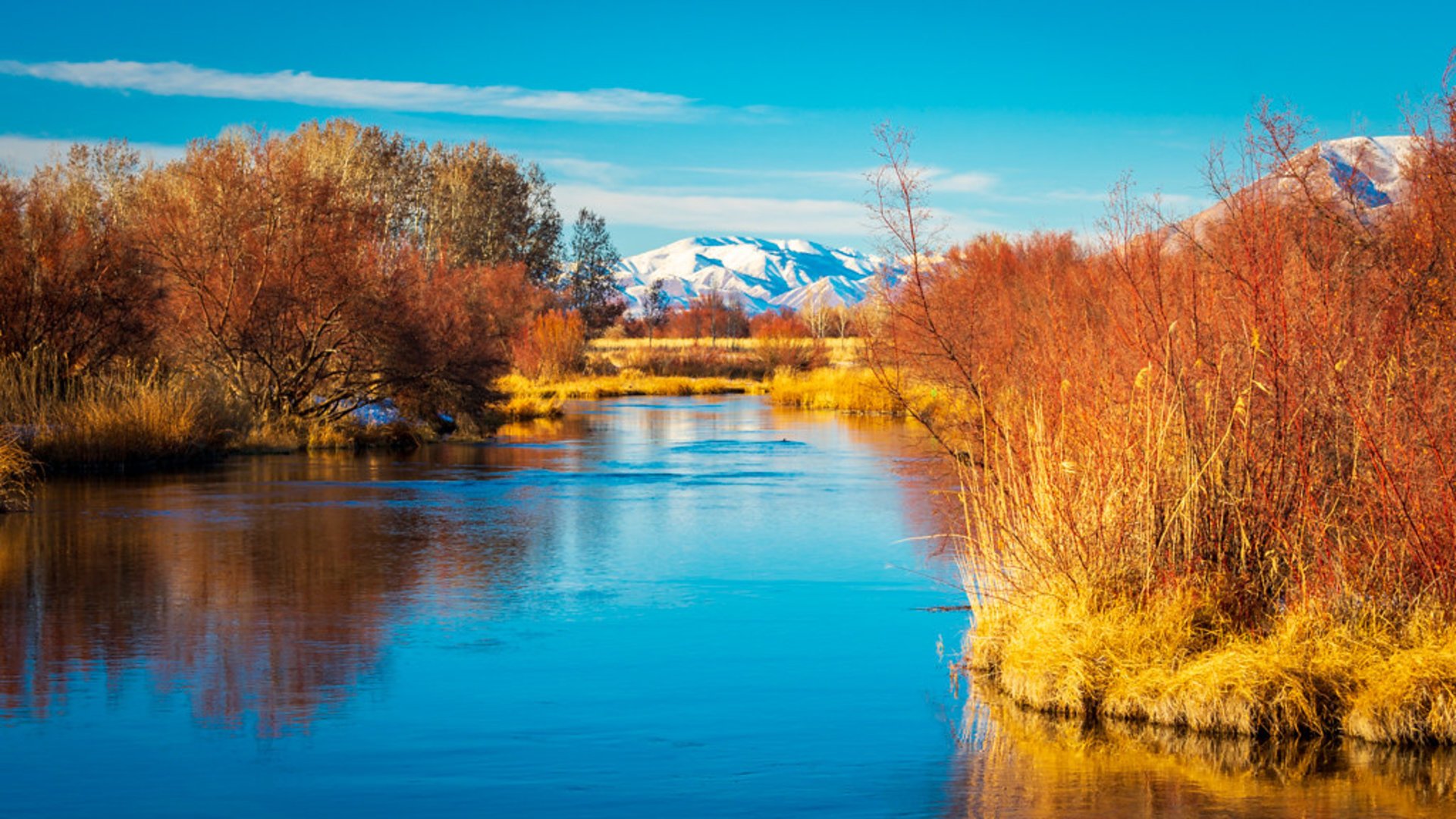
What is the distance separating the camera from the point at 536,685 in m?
9.46

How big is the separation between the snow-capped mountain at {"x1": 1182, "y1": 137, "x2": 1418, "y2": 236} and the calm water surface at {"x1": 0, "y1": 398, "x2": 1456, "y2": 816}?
15.9 feet

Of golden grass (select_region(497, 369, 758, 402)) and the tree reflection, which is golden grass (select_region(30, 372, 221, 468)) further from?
golden grass (select_region(497, 369, 758, 402))

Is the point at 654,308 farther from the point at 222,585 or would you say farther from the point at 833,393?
the point at 222,585

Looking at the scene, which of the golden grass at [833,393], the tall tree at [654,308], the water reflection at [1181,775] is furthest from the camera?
the tall tree at [654,308]

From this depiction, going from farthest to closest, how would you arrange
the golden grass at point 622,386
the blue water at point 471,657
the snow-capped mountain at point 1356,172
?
the golden grass at point 622,386 < the snow-capped mountain at point 1356,172 < the blue water at point 471,657

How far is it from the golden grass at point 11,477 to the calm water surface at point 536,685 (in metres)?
0.85

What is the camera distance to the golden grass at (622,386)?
5116cm

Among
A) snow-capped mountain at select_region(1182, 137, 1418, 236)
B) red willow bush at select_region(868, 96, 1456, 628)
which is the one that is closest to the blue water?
red willow bush at select_region(868, 96, 1456, 628)

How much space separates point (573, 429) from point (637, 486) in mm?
14497

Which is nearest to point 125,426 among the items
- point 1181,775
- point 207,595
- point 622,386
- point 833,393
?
point 207,595

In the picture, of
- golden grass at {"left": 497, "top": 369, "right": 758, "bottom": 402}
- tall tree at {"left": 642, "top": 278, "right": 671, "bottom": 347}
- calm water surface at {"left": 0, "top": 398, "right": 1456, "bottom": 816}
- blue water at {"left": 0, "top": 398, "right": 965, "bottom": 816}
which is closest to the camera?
calm water surface at {"left": 0, "top": 398, "right": 1456, "bottom": 816}

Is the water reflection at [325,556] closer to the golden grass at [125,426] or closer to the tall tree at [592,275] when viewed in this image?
the golden grass at [125,426]

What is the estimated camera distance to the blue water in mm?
7383

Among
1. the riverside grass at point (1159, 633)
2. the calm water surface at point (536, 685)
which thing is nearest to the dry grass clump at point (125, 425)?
the calm water surface at point (536, 685)
